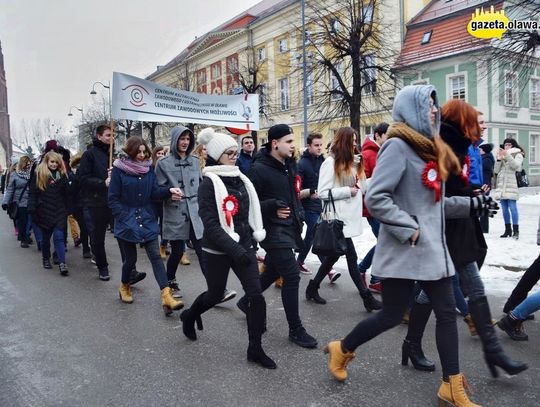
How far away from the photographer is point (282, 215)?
4.33 m

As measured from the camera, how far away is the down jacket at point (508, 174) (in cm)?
981

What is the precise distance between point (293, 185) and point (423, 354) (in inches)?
68.4

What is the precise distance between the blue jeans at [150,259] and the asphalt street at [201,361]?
0.35 meters

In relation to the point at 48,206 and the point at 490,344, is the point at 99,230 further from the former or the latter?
the point at 490,344

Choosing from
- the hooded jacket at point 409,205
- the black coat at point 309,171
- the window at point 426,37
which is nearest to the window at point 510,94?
the window at point 426,37

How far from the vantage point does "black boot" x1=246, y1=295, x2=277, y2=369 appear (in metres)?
3.91

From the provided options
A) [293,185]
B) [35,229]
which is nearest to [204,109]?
[35,229]

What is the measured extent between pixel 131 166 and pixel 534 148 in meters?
31.3

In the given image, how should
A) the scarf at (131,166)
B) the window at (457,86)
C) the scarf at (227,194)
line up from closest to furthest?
the scarf at (227,194)
the scarf at (131,166)
the window at (457,86)

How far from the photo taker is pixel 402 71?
2169cm

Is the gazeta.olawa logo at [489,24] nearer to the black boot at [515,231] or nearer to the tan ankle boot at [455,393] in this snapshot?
the black boot at [515,231]

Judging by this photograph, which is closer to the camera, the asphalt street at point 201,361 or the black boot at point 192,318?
the asphalt street at point 201,361

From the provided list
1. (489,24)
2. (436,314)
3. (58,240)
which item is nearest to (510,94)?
→ (489,24)

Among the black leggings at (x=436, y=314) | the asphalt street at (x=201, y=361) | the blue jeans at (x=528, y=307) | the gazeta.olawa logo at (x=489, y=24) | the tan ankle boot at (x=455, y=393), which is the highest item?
the gazeta.olawa logo at (x=489, y=24)
